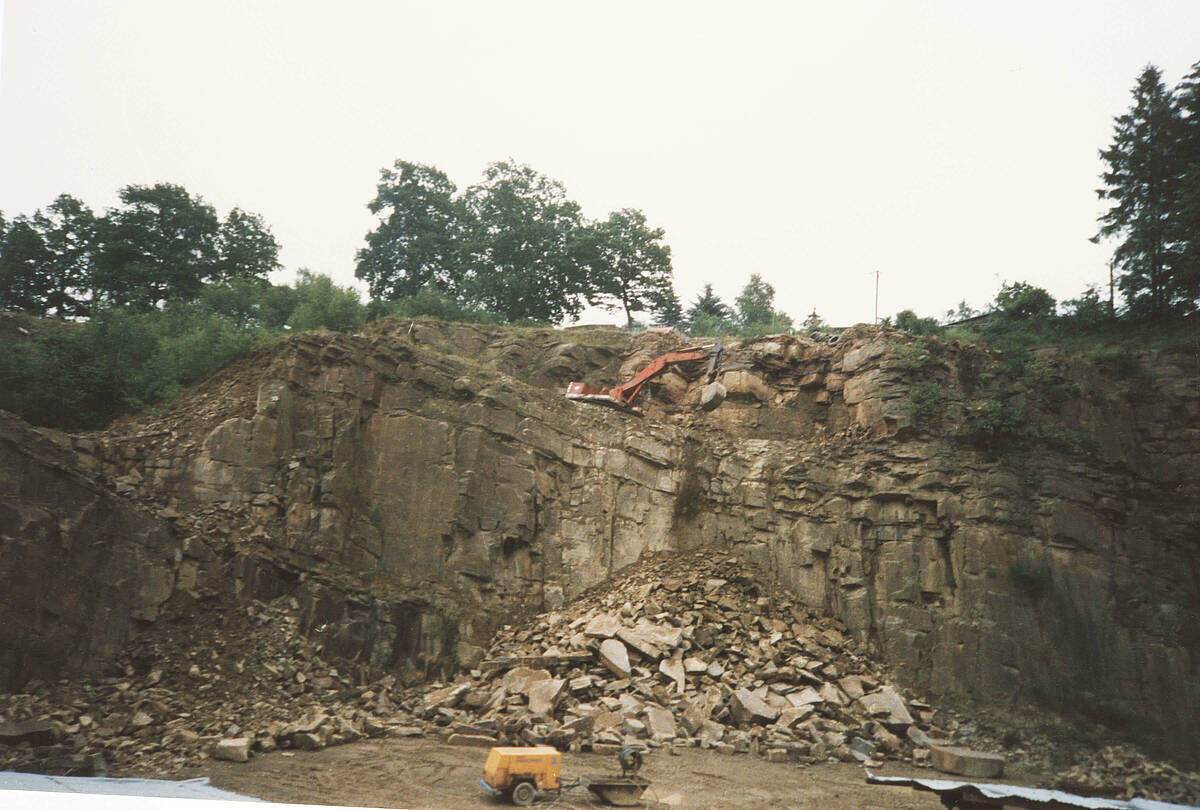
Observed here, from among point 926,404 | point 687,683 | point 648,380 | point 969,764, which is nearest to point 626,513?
point 648,380

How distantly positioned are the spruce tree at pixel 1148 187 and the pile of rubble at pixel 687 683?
6579 mm

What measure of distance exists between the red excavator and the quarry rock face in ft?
2.26

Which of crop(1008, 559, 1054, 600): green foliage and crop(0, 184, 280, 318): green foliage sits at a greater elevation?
crop(0, 184, 280, 318): green foliage

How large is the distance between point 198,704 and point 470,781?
3.22m

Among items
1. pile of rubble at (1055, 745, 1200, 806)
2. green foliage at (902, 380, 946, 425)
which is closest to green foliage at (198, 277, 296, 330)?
green foliage at (902, 380, 946, 425)

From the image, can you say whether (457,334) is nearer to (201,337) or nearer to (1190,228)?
(201,337)

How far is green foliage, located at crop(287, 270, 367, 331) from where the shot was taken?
1320 cm

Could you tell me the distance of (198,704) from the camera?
786 cm

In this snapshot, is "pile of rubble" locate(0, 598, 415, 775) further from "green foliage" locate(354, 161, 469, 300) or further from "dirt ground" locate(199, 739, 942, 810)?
"green foliage" locate(354, 161, 469, 300)

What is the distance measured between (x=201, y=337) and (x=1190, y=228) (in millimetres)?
13900

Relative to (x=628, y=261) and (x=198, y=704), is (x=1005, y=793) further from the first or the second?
(x=628, y=261)

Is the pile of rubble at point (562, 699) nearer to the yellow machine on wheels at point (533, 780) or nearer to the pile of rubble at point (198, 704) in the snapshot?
the pile of rubble at point (198, 704)

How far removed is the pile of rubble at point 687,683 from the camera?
860 cm

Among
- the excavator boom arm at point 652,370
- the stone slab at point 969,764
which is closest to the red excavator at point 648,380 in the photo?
the excavator boom arm at point 652,370
